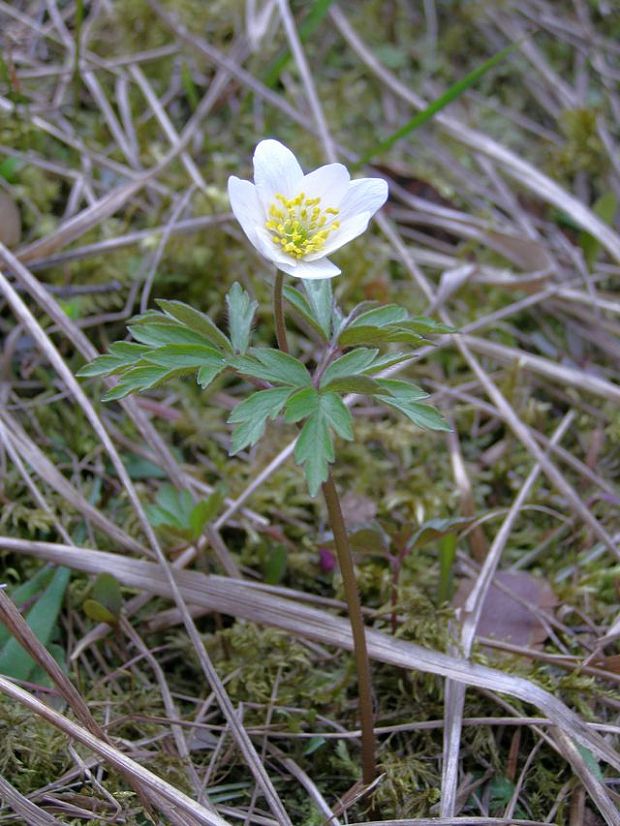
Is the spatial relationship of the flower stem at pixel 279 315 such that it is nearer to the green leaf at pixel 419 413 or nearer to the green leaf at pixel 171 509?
the green leaf at pixel 419 413

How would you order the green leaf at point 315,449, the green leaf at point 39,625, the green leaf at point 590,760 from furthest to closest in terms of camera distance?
the green leaf at point 39,625 → the green leaf at point 590,760 → the green leaf at point 315,449

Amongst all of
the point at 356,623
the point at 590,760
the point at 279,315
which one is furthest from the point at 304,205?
the point at 590,760

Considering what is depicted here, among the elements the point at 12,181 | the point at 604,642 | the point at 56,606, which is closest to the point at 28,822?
the point at 56,606

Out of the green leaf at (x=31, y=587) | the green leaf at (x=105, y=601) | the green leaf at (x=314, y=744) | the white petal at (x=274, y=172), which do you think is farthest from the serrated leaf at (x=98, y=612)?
the white petal at (x=274, y=172)

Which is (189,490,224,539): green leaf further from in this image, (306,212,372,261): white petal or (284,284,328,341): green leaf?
(306,212,372,261): white petal

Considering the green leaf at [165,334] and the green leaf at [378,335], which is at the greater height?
the green leaf at [165,334]

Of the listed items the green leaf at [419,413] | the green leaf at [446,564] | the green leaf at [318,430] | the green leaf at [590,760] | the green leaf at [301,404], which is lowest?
the green leaf at [590,760]

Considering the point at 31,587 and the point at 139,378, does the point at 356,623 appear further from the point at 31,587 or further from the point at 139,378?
the point at 31,587

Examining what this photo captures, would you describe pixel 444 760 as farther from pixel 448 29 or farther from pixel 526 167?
pixel 448 29

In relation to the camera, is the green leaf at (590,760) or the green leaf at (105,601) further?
the green leaf at (105,601)
